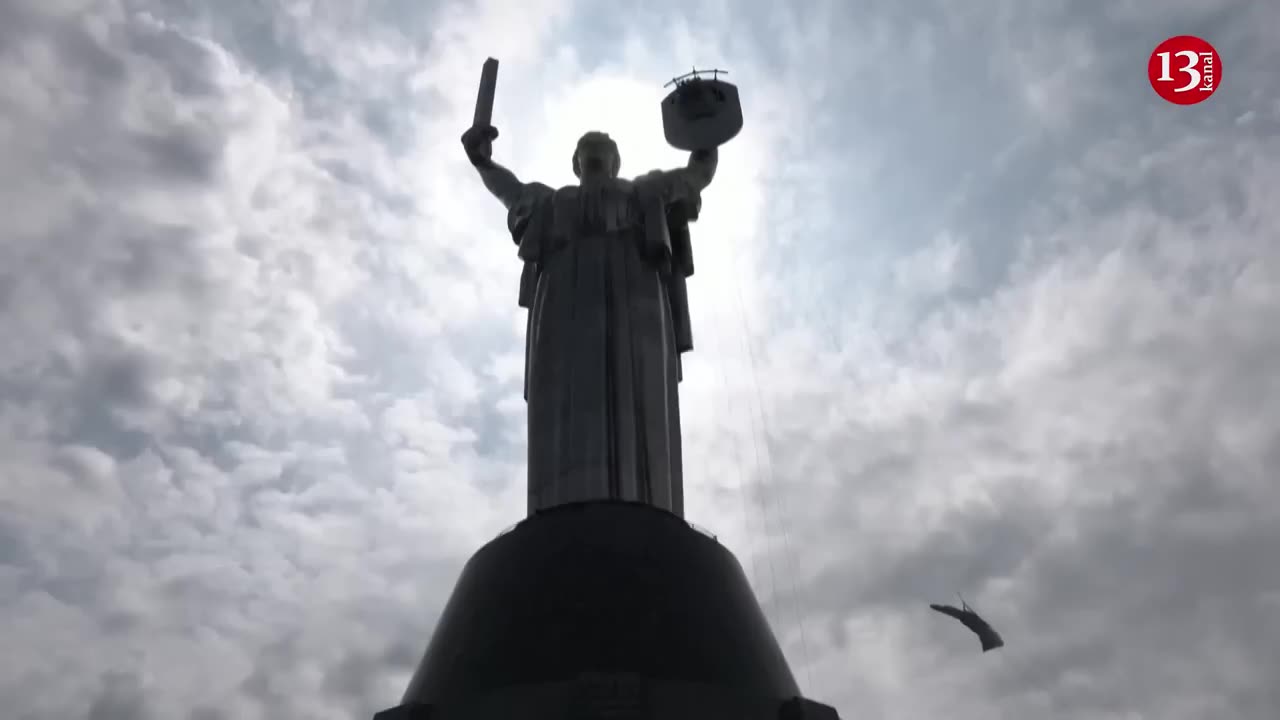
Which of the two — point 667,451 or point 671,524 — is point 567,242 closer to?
point 667,451

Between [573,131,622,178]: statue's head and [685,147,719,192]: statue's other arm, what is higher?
[573,131,622,178]: statue's head

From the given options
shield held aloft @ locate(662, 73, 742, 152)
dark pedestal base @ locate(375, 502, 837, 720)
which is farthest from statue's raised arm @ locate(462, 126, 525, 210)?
dark pedestal base @ locate(375, 502, 837, 720)

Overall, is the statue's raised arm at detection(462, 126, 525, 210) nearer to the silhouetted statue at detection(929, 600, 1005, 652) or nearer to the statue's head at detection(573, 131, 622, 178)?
the statue's head at detection(573, 131, 622, 178)

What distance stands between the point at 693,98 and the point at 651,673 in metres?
8.42

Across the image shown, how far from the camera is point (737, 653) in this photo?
921cm

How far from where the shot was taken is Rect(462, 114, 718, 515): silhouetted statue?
38.7 ft

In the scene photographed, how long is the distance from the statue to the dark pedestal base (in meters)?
1.44

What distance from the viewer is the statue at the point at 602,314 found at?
11789 millimetres

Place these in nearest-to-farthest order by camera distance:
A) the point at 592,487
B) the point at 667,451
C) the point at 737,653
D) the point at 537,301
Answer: the point at 737,653 → the point at 592,487 → the point at 667,451 → the point at 537,301

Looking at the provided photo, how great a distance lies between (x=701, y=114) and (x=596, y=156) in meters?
1.73

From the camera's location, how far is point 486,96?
49.0 feet

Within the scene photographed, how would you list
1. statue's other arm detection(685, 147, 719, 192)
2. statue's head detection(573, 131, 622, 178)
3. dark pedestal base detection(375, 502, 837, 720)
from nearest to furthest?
dark pedestal base detection(375, 502, 837, 720)
statue's other arm detection(685, 147, 719, 192)
statue's head detection(573, 131, 622, 178)

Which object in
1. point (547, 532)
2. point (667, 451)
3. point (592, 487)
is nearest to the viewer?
point (547, 532)

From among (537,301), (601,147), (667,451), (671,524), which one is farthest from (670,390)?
(601,147)
